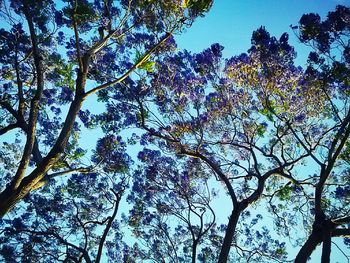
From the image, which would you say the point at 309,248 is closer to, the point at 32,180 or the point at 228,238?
the point at 228,238

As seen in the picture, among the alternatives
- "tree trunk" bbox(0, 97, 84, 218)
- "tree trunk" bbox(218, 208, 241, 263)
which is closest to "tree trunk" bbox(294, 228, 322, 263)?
"tree trunk" bbox(218, 208, 241, 263)

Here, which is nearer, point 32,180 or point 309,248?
point 32,180

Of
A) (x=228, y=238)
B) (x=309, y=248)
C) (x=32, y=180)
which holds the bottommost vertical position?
(x=32, y=180)

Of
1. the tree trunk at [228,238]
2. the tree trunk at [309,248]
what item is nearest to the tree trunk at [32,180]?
the tree trunk at [228,238]

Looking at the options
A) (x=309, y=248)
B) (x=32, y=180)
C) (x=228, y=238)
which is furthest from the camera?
(x=228, y=238)

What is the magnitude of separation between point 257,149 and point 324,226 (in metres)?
3.85

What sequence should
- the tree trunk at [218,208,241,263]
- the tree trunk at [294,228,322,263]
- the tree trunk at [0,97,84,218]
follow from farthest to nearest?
the tree trunk at [218,208,241,263] → the tree trunk at [294,228,322,263] → the tree trunk at [0,97,84,218]

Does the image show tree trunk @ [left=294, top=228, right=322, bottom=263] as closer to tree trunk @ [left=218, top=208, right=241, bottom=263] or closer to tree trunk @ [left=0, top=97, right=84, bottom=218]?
tree trunk @ [left=218, top=208, right=241, bottom=263]

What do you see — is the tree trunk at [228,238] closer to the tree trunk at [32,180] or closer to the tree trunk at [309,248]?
A: the tree trunk at [309,248]

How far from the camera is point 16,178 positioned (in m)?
6.05

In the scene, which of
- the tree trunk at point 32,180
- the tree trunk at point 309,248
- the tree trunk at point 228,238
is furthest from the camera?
the tree trunk at point 228,238

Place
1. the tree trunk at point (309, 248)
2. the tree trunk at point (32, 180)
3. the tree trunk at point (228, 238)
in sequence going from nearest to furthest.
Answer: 1. the tree trunk at point (32, 180)
2. the tree trunk at point (309, 248)
3. the tree trunk at point (228, 238)

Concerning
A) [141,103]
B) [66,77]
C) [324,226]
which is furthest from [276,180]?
[66,77]

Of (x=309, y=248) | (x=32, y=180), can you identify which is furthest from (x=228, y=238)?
(x=32, y=180)
